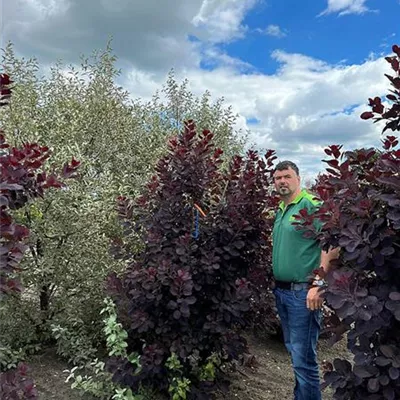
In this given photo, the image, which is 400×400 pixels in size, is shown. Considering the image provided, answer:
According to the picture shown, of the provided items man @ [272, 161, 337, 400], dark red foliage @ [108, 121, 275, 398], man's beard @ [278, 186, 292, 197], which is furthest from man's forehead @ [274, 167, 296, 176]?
dark red foliage @ [108, 121, 275, 398]

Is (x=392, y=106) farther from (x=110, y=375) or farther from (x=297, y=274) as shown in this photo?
(x=110, y=375)

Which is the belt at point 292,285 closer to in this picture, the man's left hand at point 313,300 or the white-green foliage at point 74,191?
the man's left hand at point 313,300

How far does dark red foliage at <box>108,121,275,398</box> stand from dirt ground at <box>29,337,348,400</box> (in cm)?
63

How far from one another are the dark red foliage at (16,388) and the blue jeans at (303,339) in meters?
1.90

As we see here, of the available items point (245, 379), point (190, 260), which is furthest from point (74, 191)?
point (245, 379)

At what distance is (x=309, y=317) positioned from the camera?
309 centimetres

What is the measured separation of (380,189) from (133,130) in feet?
14.2

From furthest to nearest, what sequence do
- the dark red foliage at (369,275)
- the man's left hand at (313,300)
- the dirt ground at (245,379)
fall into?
the dirt ground at (245,379) < the man's left hand at (313,300) < the dark red foliage at (369,275)

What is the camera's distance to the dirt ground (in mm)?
3674

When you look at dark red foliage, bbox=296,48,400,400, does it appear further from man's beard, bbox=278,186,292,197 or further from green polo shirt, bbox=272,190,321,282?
man's beard, bbox=278,186,292,197

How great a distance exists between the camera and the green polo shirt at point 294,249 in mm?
3053

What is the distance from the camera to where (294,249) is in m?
3.08

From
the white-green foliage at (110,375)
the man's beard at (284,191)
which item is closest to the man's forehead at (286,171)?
the man's beard at (284,191)

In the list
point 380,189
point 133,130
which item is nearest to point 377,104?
point 380,189
